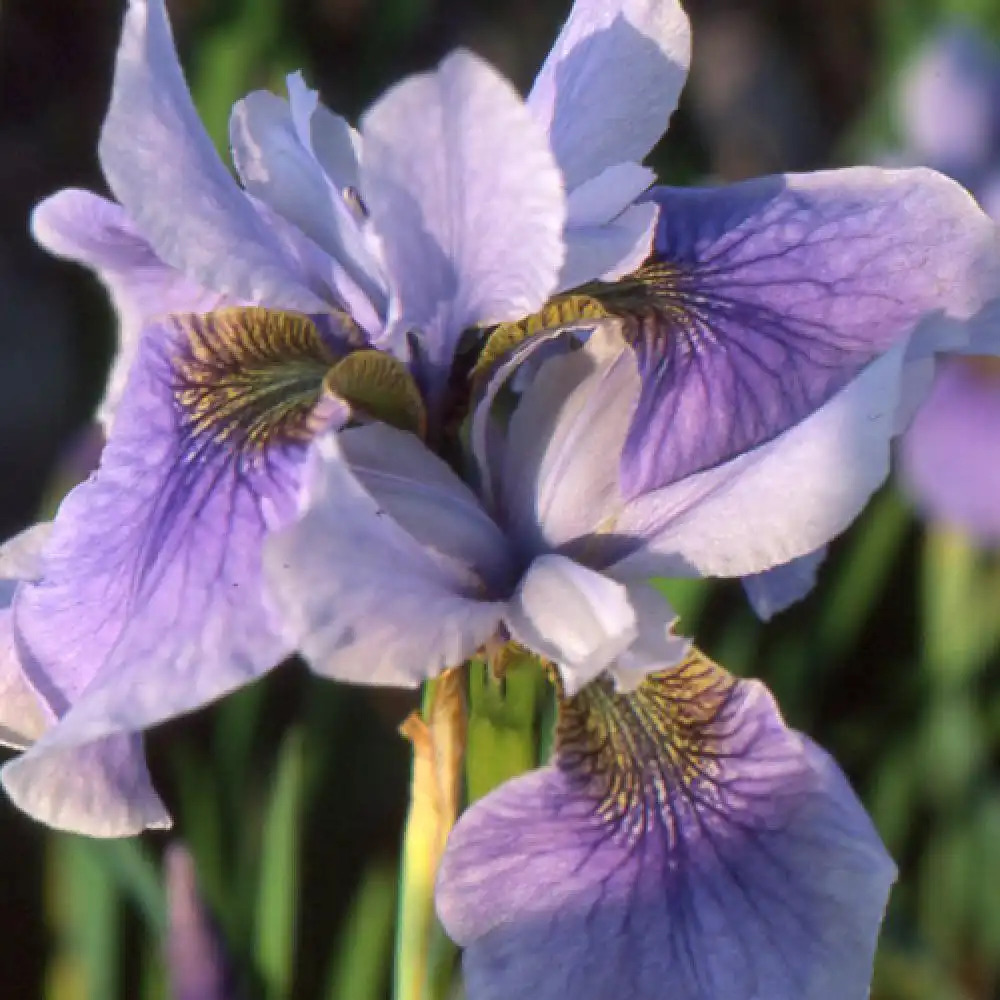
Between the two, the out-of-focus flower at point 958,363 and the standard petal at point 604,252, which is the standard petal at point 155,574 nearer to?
the standard petal at point 604,252

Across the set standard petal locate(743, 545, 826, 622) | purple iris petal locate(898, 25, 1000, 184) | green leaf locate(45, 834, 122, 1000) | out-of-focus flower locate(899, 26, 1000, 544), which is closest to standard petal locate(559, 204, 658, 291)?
standard petal locate(743, 545, 826, 622)

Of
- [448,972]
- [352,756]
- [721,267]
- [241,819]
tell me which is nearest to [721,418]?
[721,267]

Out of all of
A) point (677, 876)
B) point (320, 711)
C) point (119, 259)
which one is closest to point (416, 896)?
point (677, 876)

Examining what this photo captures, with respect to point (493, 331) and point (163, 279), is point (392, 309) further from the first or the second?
point (163, 279)

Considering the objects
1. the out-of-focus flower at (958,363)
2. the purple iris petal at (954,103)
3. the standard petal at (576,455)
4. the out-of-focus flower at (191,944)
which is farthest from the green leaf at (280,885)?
the purple iris petal at (954,103)

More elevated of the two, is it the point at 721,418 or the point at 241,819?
the point at 721,418

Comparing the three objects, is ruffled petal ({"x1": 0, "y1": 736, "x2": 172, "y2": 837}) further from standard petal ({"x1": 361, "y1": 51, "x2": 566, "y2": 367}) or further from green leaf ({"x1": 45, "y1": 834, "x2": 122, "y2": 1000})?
green leaf ({"x1": 45, "y1": 834, "x2": 122, "y2": 1000})

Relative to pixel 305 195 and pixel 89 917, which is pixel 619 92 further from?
pixel 89 917
